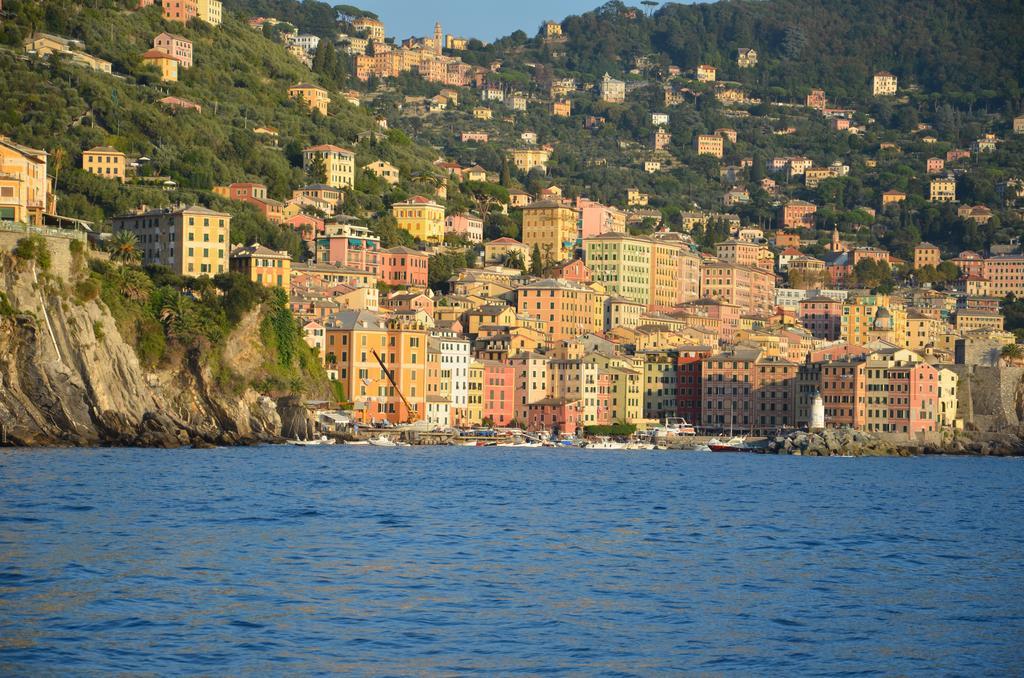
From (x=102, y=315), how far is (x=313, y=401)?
663 inches

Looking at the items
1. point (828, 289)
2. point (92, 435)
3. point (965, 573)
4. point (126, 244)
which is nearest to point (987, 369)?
point (828, 289)

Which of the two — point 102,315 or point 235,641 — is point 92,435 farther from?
point 235,641

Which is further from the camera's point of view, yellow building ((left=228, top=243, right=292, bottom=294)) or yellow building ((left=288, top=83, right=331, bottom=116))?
yellow building ((left=288, top=83, right=331, bottom=116))

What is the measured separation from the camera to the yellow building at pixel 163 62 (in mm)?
131900

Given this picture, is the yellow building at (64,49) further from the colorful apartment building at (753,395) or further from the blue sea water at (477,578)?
the blue sea water at (477,578)

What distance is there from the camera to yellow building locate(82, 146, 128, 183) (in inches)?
4215

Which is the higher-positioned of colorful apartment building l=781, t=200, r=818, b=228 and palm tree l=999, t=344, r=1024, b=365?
colorful apartment building l=781, t=200, r=818, b=228

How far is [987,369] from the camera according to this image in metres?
113

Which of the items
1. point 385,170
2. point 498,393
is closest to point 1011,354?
point 498,393

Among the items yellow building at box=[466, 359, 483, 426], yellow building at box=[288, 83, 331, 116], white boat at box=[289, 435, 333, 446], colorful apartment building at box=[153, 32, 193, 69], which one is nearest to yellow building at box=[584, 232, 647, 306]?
yellow building at box=[288, 83, 331, 116]

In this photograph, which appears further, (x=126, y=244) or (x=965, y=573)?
(x=126, y=244)

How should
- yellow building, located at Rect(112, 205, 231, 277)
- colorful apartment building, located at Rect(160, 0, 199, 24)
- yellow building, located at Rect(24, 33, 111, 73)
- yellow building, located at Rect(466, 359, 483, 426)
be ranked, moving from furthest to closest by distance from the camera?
colorful apartment building, located at Rect(160, 0, 199, 24) → yellow building, located at Rect(24, 33, 111, 73) → yellow building, located at Rect(466, 359, 483, 426) → yellow building, located at Rect(112, 205, 231, 277)

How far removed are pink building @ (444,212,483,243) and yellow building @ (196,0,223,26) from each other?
30870 mm

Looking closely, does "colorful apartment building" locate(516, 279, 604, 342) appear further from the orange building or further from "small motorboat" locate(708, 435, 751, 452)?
the orange building
